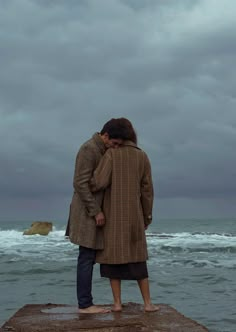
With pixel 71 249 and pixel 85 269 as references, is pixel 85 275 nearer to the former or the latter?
pixel 85 269

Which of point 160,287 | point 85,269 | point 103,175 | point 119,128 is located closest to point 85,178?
point 103,175

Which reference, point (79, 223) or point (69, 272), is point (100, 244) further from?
point (69, 272)

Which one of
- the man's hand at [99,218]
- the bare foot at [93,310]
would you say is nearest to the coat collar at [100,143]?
the man's hand at [99,218]

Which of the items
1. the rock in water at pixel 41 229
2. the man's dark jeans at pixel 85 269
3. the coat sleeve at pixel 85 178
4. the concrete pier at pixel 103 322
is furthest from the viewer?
the rock in water at pixel 41 229

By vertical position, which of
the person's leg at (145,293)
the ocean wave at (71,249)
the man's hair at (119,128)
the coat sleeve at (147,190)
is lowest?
the person's leg at (145,293)

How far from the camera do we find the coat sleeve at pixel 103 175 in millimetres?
5250

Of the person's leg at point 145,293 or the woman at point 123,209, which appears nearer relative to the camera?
the woman at point 123,209

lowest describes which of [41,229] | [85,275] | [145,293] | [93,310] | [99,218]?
[93,310]

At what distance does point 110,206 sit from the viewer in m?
5.31

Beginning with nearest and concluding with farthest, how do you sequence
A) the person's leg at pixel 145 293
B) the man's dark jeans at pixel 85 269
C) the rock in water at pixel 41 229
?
the man's dark jeans at pixel 85 269 < the person's leg at pixel 145 293 < the rock in water at pixel 41 229

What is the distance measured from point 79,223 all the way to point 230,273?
10.3 metres

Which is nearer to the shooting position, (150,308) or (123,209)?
(123,209)

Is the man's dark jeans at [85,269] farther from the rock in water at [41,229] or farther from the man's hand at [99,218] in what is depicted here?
the rock in water at [41,229]

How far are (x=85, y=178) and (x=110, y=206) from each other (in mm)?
338
